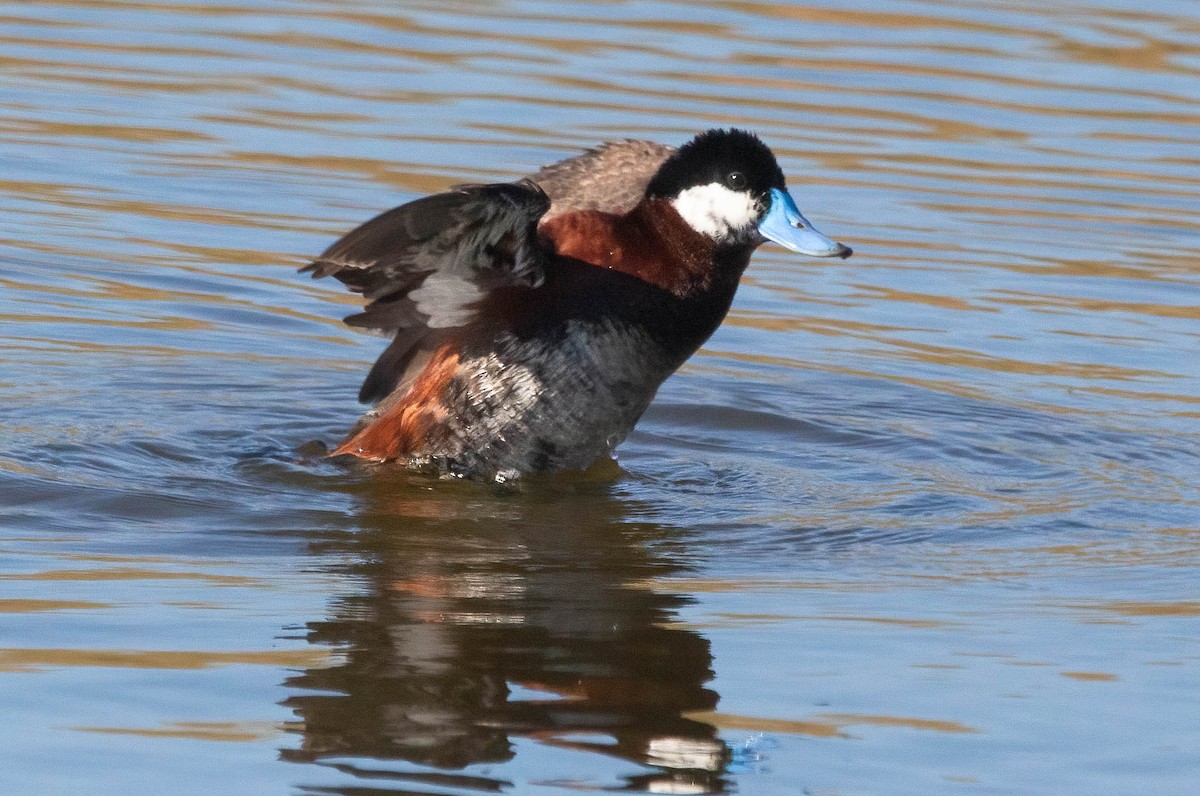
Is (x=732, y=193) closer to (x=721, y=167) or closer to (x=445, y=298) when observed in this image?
(x=721, y=167)

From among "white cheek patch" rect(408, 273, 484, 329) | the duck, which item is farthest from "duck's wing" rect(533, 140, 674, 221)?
"white cheek patch" rect(408, 273, 484, 329)

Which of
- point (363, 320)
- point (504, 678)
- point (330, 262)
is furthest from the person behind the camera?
point (363, 320)

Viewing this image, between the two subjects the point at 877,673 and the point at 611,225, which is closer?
the point at 877,673

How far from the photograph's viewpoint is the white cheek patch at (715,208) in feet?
21.7

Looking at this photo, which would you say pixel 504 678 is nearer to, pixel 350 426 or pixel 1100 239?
pixel 350 426

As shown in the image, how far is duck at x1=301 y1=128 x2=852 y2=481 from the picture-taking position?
659 cm

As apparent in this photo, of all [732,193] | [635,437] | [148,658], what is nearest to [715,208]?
[732,193]

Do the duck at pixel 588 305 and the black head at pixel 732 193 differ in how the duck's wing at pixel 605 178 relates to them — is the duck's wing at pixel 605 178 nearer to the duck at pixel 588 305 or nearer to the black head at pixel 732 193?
the duck at pixel 588 305

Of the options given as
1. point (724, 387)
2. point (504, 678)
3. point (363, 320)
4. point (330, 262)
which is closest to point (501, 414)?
point (363, 320)

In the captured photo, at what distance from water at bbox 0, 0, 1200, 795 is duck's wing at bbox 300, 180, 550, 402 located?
1.64 ft

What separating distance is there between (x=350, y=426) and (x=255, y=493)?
4.03 feet

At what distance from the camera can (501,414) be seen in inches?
266

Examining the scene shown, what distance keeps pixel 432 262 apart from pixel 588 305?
57cm

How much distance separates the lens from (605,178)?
6.89 meters
